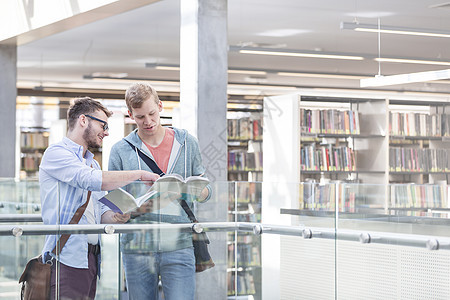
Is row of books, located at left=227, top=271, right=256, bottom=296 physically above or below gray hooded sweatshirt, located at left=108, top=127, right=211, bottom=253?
below

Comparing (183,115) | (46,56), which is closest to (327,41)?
(46,56)

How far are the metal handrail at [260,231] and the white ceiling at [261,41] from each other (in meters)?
4.78

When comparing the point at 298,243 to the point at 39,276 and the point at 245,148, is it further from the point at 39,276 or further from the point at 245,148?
the point at 245,148

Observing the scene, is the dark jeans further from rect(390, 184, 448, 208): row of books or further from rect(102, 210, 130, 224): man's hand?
rect(390, 184, 448, 208): row of books

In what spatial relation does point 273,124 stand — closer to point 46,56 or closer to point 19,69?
point 46,56

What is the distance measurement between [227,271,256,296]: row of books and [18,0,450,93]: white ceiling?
4837 millimetres

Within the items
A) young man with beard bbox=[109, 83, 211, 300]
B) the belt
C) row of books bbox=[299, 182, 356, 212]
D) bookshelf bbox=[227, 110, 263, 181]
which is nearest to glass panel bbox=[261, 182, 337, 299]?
row of books bbox=[299, 182, 356, 212]

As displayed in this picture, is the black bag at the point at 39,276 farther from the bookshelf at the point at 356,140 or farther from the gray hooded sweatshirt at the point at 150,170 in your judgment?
the bookshelf at the point at 356,140

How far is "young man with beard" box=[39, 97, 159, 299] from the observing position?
8.90ft

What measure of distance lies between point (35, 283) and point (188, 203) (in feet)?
2.47

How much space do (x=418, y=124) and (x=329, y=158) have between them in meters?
1.48

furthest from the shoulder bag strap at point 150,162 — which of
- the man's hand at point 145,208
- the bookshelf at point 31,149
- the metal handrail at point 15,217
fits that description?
the bookshelf at point 31,149

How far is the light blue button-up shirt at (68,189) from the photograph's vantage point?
2697 millimetres

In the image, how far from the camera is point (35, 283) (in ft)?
9.66
